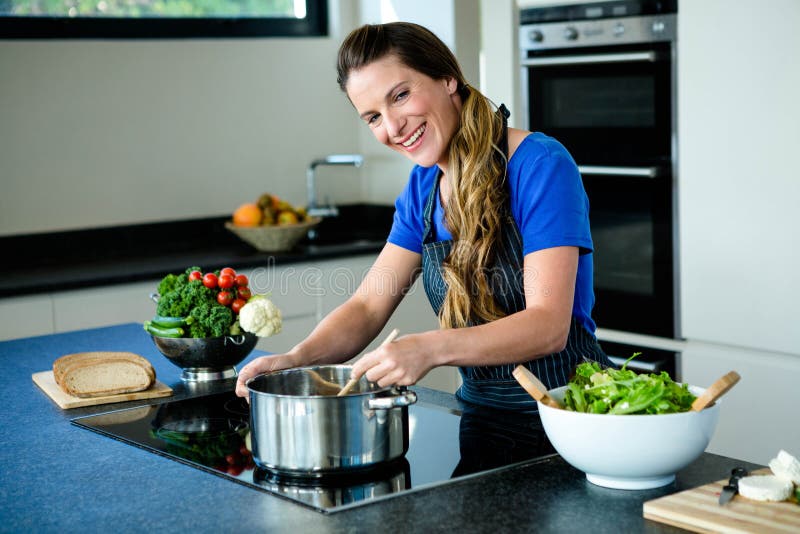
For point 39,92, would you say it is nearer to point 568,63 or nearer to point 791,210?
point 568,63

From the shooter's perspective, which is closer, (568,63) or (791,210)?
(791,210)

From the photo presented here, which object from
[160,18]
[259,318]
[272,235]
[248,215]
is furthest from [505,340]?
[160,18]

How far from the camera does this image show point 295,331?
144 inches

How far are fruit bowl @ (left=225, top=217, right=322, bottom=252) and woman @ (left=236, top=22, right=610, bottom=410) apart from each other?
1.71 m

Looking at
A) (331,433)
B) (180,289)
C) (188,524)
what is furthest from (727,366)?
(188,524)

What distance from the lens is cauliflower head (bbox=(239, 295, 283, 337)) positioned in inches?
81.3

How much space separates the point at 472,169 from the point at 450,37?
2131mm

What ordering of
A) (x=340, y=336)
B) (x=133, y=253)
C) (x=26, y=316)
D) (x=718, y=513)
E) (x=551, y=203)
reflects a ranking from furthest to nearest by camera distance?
(x=133, y=253) < (x=26, y=316) < (x=340, y=336) < (x=551, y=203) < (x=718, y=513)

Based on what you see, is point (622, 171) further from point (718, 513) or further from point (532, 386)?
point (718, 513)

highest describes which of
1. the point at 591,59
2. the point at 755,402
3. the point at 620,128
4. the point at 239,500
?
the point at 591,59

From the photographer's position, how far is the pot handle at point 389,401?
4.65 feet

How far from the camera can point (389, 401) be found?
1419 millimetres

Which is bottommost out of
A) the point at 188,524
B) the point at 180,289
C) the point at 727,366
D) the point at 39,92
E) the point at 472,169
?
the point at 727,366

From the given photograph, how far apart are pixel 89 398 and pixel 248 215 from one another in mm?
1894
